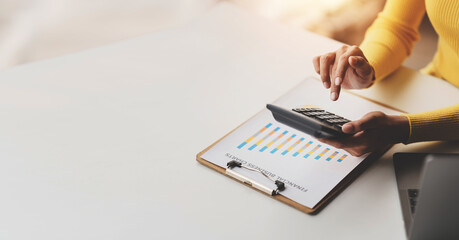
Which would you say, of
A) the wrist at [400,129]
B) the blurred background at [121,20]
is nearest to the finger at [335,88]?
the wrist at [400,129]

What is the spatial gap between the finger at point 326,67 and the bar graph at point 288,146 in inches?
4.6

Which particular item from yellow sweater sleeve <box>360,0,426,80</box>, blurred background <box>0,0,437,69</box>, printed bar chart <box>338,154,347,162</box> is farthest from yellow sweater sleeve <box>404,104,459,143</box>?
blurred background <box>0,0,437,69</box>

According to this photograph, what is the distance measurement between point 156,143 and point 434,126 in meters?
0.46

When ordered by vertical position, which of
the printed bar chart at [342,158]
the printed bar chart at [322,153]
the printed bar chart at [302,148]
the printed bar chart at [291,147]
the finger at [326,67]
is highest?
the finger at [326,67]

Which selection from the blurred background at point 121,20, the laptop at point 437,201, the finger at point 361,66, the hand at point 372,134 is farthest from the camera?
the blurred background at point 121,20

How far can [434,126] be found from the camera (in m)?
0.88

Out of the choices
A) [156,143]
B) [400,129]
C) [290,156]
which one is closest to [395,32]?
[400,129]

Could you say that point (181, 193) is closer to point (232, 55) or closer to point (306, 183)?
point (306, 183)

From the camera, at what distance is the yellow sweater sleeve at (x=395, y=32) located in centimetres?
110

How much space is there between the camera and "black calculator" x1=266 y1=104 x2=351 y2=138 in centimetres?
76

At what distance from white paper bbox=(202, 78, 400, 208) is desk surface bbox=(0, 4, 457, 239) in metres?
0.03

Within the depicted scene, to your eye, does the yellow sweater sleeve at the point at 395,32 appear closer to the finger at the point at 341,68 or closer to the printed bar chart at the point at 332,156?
the finger at the point at 341,68

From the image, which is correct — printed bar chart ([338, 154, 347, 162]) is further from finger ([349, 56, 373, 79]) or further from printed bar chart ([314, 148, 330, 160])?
finger ([349, 56, 373, 79])

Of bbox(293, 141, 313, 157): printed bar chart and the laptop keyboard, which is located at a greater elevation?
bbox(293, 141, 313, 157): printed bar chart
